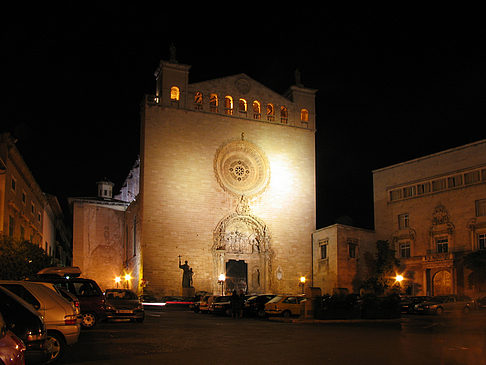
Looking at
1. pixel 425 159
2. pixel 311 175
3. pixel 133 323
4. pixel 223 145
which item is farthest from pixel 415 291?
pixel 133 323

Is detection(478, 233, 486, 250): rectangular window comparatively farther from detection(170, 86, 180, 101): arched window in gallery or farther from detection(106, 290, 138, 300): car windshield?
detection(106, 290, 138, 300): car windshield

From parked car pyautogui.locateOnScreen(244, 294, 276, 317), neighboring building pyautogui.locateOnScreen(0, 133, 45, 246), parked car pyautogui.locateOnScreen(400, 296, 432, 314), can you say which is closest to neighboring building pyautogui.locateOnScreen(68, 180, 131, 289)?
neighboring building pyautogui.locateOnScreen(0, 133, 45, 246)

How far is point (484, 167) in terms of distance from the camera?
3731cm

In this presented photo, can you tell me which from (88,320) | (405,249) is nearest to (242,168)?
(405,249)

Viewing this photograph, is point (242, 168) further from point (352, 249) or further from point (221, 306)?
point (221, 306)

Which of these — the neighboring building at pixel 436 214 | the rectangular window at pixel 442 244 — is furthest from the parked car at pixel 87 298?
the rectangular window at pixel 442 244

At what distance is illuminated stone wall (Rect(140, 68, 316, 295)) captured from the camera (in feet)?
139

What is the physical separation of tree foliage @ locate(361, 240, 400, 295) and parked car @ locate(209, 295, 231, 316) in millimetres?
16226

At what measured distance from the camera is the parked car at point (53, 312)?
10320mm

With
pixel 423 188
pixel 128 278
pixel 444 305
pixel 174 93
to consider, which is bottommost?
pixel 444 305

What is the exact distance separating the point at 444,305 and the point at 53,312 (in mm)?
23327

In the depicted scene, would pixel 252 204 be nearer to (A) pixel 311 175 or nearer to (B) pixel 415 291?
(A) pixel 311 175

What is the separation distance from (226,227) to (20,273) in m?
21.4

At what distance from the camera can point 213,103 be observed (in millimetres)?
Result: 46500
